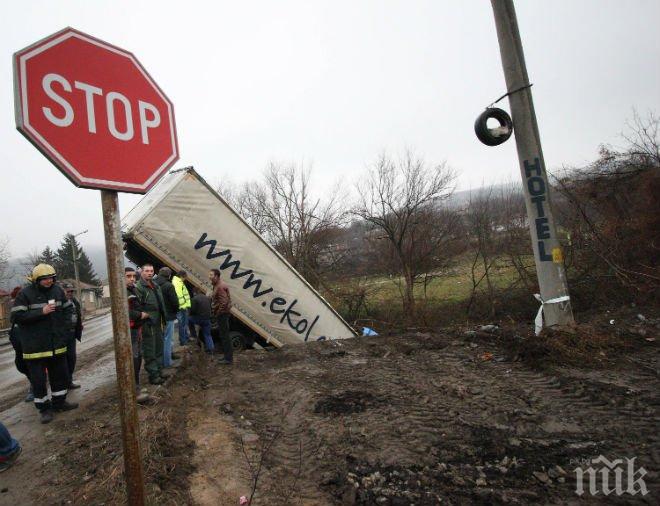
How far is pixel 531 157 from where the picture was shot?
5043mm

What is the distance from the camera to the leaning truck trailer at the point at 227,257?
6.36 meters

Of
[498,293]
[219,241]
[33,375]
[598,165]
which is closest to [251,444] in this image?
[33,375]

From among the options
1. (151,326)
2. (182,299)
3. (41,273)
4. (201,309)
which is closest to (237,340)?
(201,309)

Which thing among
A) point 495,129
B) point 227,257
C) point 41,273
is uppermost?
point 495,129

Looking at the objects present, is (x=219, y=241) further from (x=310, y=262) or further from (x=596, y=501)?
(x=310, y=262)

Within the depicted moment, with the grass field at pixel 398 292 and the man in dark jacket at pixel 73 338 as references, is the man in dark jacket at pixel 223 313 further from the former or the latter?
the grass field at pixel 398 292

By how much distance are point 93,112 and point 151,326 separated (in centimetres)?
425

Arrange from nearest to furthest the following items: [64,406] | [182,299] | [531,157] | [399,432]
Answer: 1. [399,432]
2. [64,406]
3. [531,157]
4. [182,299]

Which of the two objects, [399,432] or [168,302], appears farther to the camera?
[168,302]

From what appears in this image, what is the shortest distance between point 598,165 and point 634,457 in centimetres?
1137

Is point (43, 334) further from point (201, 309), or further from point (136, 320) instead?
point (201, 309)

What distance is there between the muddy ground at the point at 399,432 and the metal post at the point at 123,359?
0.91 m

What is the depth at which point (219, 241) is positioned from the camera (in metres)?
6.91

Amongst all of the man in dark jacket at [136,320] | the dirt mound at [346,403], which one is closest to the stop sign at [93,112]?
the dirt mound at [346,403]
